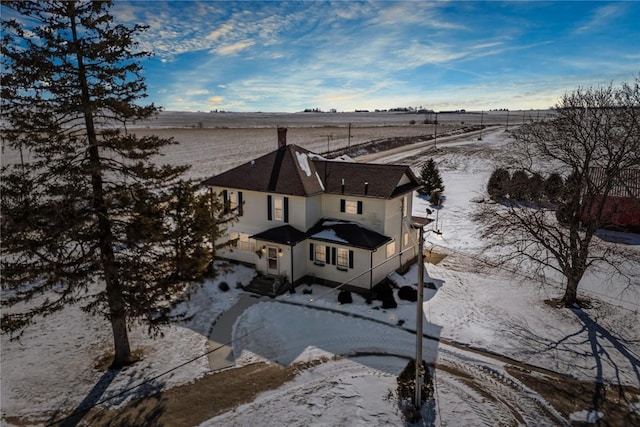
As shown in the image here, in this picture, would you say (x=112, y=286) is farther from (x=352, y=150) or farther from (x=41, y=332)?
(x=352, y=150)

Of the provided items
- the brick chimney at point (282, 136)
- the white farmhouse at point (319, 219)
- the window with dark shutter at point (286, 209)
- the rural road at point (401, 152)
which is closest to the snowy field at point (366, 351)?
the white farmhouse at point (319, 219)

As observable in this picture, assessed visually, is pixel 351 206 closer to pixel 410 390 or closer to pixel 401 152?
pixel 410 390

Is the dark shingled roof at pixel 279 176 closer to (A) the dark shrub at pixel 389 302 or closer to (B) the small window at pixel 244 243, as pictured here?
(B) the small window at pixel 244 243

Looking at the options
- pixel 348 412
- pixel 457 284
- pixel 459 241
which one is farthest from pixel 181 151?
pixel 348 412

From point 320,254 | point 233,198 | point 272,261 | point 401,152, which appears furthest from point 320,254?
point 401,152

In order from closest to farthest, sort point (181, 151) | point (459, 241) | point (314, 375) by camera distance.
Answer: point (314, 375) < point (459, 241) < point (181, 151)
